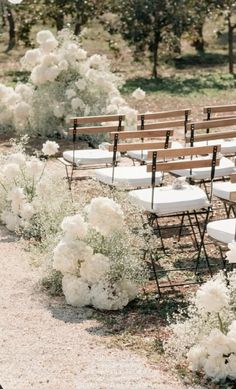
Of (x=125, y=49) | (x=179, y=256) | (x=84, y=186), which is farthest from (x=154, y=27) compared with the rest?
(x=179, y=256)

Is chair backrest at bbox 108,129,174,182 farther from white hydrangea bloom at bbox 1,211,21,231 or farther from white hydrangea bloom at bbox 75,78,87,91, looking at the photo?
white hydrangea bloom at bbox 75,78,87,91

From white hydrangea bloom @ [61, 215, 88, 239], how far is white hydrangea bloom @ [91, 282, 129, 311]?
424 millimetres

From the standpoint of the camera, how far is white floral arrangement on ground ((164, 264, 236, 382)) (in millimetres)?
5578

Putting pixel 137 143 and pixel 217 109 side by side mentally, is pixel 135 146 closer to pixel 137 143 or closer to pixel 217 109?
pixel 137 143

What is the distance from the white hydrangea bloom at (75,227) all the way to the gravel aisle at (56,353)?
1.88ft

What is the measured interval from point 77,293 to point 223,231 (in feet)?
4.13

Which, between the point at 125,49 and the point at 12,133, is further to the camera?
the point at 125,49

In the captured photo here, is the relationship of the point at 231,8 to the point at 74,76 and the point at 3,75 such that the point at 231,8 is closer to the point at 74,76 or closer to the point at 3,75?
A: the point at 3,75

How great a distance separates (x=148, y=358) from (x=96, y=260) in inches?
46.8

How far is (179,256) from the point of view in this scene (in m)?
8.41

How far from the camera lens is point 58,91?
14.5m

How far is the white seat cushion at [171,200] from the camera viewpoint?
7484 millimetres

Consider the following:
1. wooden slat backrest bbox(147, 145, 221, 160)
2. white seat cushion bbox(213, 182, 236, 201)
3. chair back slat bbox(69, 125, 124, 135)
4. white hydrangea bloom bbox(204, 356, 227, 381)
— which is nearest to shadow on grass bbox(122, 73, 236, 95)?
chair back slat bbox(69, 125, 124, 135)

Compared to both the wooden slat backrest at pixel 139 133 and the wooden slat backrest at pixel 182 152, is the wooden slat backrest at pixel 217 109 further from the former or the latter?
the wooden slat backrest at pixel 182 152
